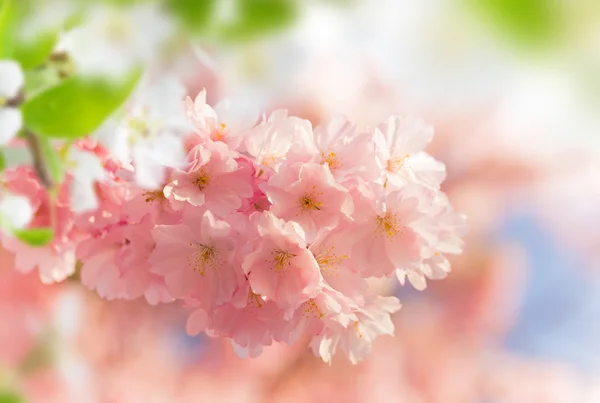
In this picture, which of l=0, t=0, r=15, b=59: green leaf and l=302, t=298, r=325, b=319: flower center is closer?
l=0, t=0, r=15, b=59: green leaf

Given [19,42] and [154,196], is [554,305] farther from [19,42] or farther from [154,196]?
[19,42]

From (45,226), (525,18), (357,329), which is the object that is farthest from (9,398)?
(525,18)

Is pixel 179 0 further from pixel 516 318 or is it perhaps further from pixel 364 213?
pixel 516 318

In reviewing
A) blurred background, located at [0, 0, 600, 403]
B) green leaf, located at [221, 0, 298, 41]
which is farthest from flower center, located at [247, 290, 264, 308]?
blurred background, located at [0, 0, 600, 403]

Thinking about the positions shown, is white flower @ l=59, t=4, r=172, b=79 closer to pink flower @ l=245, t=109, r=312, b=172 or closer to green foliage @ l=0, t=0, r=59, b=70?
green foliage @ l=0, t=0, r=59, b=70

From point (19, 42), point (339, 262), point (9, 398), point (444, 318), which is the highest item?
point (19, 42)
